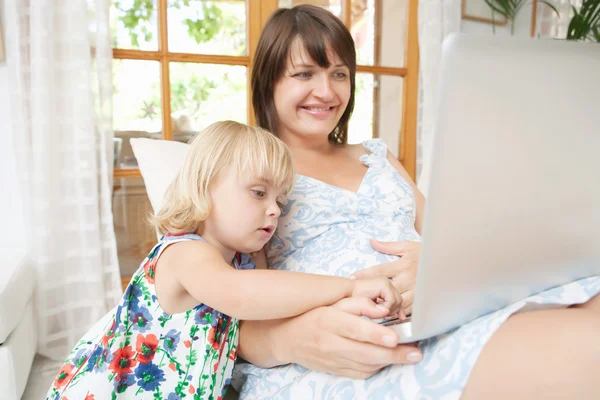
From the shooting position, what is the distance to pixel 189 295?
88cm

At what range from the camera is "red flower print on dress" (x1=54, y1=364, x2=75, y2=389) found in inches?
35.5

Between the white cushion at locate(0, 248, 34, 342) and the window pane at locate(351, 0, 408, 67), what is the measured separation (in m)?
1.94

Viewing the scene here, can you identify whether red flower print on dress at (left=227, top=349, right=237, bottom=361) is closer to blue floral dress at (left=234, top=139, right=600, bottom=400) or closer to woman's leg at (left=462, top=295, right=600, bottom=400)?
blue floral dress at (left=234, top=139, right=600, bottom=400)

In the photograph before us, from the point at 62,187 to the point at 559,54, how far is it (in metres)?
1.83

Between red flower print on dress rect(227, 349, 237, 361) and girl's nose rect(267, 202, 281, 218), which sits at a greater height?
girl's nose rect(267, 202, 281, 218)

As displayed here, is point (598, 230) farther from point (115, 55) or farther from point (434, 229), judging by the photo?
point (115, 55)

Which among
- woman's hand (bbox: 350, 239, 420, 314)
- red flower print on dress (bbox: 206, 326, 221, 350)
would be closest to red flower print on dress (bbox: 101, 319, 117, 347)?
red flower print on dress (bbox: 206, 326, 221, 350)

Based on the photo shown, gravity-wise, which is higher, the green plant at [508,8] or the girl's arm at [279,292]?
the green plant at [508,8]

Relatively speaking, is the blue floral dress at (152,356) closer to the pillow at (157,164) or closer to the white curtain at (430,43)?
the pillow at (157,164)

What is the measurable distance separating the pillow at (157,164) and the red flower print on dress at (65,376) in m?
0.45

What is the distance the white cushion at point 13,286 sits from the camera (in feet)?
4.50

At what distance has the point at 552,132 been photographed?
473 mm

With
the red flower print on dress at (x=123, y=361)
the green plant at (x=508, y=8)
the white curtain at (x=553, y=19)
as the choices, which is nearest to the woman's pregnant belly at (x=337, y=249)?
the red flower print on dress at (x=123, y=361)

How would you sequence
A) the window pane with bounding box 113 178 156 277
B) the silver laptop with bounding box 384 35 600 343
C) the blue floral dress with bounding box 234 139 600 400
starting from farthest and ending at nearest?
the window pane with bounding box 113 178 156 277, the blue floral dress with bounding box 234 139 600 400, the silver laptop with bounding box 384 35 600 343
